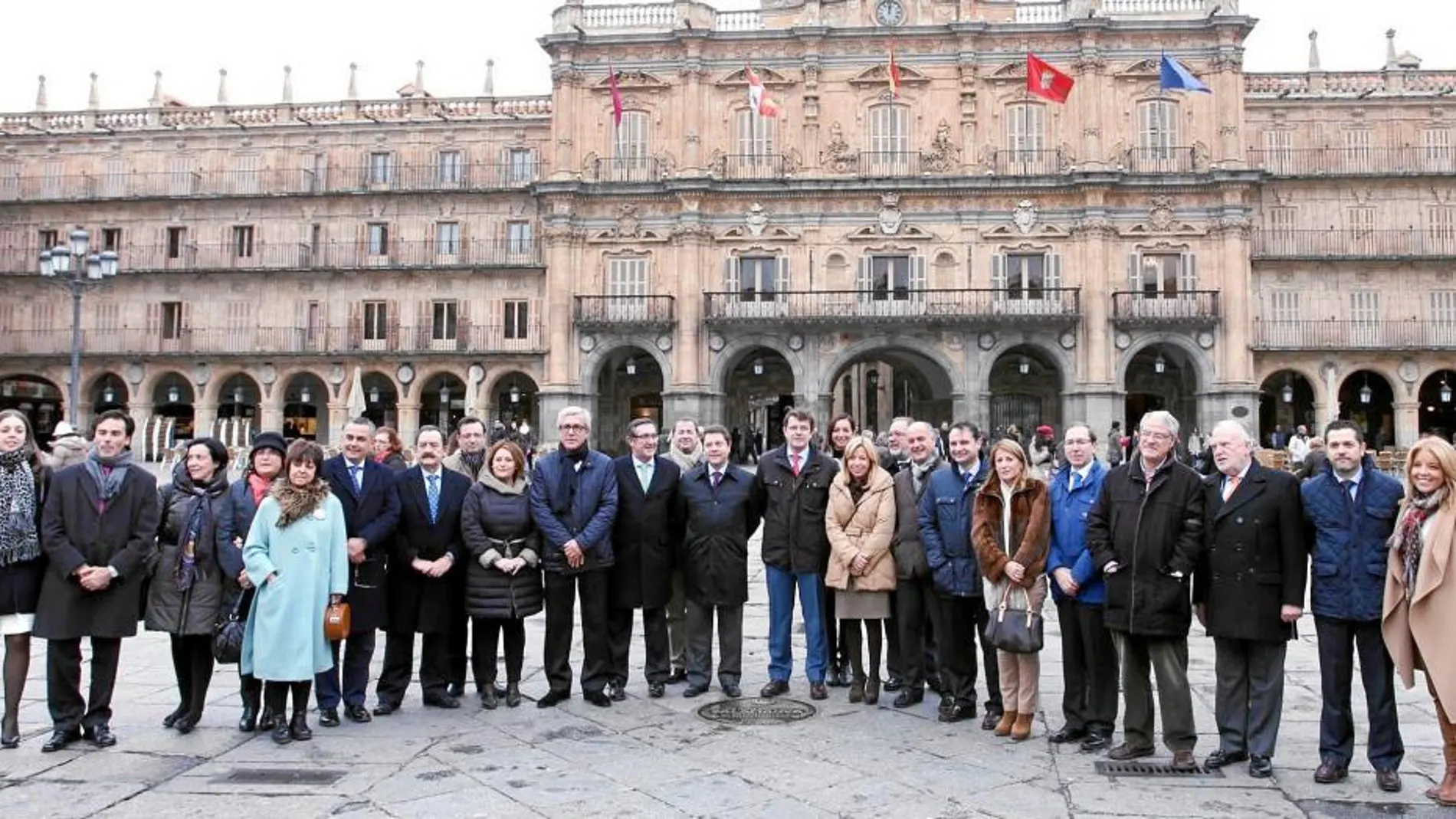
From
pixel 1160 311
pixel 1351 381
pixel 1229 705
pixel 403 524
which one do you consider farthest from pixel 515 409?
pixel 1229 705

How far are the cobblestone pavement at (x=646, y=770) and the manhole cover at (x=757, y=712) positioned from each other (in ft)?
0.39

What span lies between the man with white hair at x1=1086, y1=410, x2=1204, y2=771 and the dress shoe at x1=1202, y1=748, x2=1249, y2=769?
0.09 metres

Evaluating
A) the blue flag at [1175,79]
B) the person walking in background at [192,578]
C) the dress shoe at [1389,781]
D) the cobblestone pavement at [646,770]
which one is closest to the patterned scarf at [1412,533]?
the dress shoe at [1389,781]

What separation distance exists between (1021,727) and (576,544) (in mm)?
3101

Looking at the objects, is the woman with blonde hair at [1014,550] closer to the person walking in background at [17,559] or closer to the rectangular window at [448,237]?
the person walking in background at [17,559]

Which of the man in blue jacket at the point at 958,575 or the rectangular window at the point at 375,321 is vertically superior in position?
the rectangular window at the point at 375,321

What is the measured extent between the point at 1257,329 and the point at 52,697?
3285 cm

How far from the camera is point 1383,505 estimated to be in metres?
5.81

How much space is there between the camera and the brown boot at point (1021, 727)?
6.60 metres

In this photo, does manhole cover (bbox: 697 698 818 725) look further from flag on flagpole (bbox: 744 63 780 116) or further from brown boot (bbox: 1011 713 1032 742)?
flag on flagpole (bbox: 744 63 780 116)

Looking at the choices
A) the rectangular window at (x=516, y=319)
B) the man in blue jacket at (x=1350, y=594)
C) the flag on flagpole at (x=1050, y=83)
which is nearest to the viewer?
the man in blue jacket at (x=1350, y=594)

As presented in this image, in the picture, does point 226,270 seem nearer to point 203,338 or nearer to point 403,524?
point 203,338

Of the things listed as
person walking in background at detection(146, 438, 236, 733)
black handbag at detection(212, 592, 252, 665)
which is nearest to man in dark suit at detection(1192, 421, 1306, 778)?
black handbag at detection(212, 592, 252, 665)

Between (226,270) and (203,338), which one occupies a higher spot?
(226,270)
